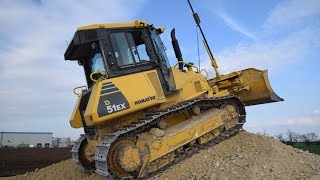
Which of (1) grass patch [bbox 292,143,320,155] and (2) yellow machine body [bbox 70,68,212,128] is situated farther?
(1) grass patch [bbox 292,143,320,155]

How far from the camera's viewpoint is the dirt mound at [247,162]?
8.15 metres

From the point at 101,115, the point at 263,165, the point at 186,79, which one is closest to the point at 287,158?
the point at 263,165

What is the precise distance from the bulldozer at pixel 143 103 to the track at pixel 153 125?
0.06 ft

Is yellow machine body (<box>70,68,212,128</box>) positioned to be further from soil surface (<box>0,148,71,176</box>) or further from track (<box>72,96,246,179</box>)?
soil surface (<box>0,148,71,176</box>)

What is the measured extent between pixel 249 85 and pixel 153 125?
359 cm

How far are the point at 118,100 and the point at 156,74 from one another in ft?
4.81

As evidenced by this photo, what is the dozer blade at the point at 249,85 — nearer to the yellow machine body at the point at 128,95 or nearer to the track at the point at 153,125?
the track at the point at 153,125

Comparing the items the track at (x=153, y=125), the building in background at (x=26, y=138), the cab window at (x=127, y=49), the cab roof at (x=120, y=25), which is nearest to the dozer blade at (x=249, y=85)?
the track at (x=153, y=125)

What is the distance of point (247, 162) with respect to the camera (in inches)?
343

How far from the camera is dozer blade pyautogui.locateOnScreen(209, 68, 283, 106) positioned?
10.6 meters

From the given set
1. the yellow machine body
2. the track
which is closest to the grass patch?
the track

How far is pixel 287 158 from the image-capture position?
9102 mm

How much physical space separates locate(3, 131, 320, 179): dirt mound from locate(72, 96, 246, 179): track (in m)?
0.16

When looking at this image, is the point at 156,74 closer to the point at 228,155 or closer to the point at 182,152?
the point at 182,152
